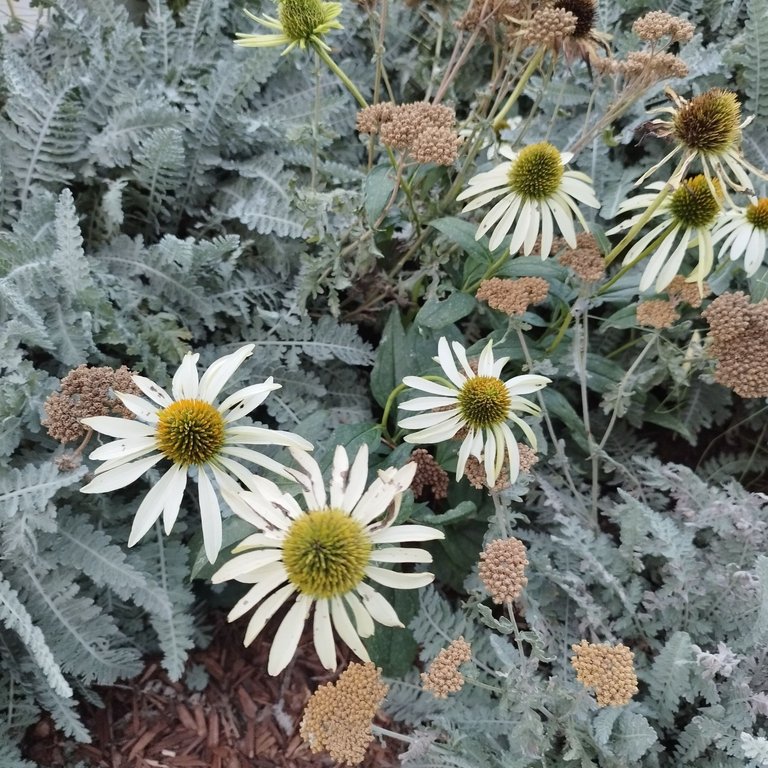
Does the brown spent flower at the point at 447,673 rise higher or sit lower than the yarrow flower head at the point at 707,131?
lower

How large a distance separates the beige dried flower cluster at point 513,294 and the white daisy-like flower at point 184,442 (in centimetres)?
41

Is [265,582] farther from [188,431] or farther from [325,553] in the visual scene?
[188,431]

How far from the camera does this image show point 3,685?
4.40 ft

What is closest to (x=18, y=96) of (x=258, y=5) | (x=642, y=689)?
(x=258, y=5)

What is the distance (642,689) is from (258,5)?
5.92ft

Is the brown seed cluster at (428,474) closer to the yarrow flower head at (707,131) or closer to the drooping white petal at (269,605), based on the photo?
the drooping white petal at (269,605)

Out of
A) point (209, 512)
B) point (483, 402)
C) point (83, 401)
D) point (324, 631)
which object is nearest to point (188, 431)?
point (209, 512)

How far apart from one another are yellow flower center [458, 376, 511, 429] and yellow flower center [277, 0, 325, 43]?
0.65 metres

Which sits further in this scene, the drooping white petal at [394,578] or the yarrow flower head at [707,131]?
the yarrow flower head at [707,131]

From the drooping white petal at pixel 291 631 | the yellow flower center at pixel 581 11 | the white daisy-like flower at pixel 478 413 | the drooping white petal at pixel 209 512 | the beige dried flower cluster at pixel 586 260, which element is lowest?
the drooping white petal at pixel 291 631

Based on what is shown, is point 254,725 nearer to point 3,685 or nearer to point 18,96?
point 3,685

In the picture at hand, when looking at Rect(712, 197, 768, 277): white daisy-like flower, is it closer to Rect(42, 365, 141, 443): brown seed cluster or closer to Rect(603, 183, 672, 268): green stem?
Rect(603, 183, 672, 268): green stem

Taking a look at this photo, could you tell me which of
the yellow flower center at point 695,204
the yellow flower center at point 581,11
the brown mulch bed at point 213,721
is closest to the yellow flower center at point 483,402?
the yellow flower center at point 695,204

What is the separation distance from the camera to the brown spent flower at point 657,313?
1.19 metres
